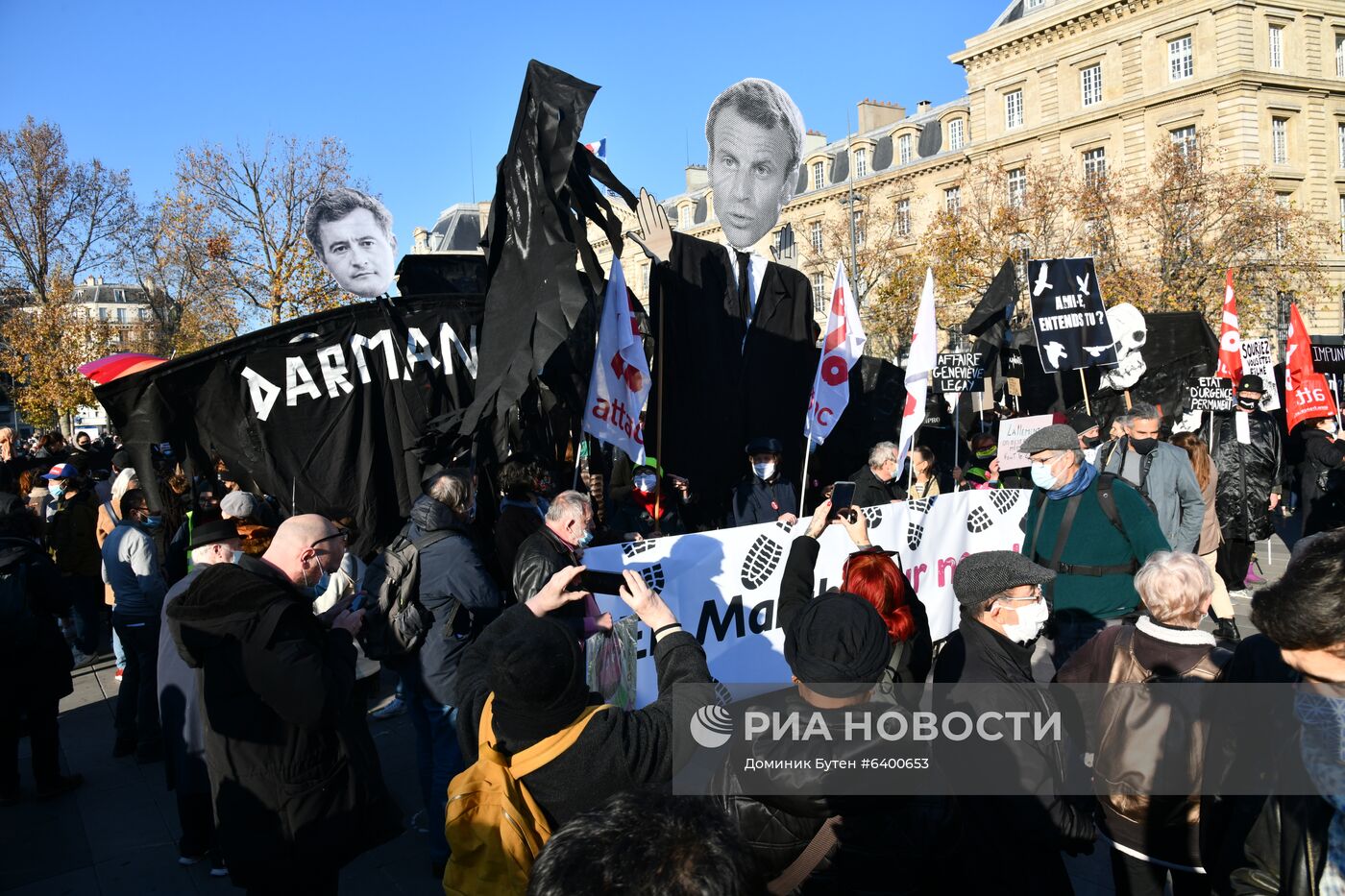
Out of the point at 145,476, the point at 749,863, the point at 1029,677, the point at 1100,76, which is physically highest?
the point at 1100,76

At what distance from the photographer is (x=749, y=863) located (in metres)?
1.42

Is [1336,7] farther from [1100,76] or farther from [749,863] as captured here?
[749,863]

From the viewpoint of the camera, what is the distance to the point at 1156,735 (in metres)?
2.91

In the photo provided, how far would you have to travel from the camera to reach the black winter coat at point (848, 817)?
230cm

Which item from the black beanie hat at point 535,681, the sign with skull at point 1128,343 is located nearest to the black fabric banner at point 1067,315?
the sign with skull at point 1128,343

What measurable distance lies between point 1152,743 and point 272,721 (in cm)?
275

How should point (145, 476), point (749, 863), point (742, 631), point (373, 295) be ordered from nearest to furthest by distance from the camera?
1. point (749, 863)
2. point (742, 631)
3. point (145, 476)
4. point (373, 295)

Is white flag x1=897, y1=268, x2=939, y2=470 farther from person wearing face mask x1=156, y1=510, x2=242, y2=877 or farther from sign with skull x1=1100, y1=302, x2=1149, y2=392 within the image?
sign with skull x1=1100, y1=302, x2=1149, y2=392

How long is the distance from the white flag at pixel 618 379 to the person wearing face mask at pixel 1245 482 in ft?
18.9

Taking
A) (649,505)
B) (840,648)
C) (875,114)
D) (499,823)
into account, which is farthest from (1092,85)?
(499,823)

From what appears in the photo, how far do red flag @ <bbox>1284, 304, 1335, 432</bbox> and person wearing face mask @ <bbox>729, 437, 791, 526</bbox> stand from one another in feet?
21.8

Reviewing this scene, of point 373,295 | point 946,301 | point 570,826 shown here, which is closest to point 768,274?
point 373,295

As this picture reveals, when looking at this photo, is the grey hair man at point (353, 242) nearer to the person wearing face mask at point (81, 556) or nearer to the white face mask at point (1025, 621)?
the person wearing face mask at point (81, 556)

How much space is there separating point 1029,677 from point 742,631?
2.34m
